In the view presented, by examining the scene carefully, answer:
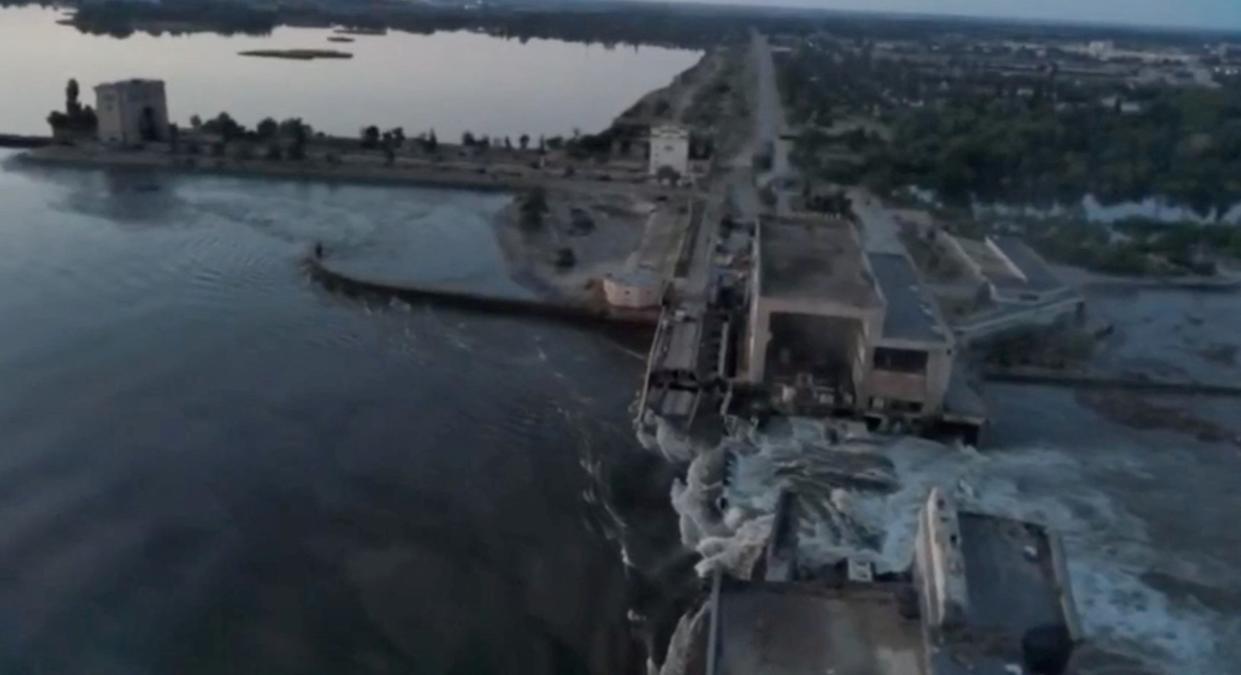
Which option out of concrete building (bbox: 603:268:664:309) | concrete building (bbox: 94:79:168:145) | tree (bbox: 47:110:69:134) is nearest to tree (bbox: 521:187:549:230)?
concrete building (bbox: 603:268:664:309)

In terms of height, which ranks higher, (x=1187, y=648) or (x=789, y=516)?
(x=789, y=516)

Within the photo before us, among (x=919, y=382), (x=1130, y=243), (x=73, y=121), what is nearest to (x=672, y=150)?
(x=1130, y=243)

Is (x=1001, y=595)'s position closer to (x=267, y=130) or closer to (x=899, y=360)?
(x=899, y=360)

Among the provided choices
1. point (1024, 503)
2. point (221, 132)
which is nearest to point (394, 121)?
point (221, 132)

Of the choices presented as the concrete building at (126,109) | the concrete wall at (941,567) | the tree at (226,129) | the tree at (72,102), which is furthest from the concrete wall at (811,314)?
the tree at (72,102)

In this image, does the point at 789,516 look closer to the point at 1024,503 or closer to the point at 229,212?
the point at 1024,503
